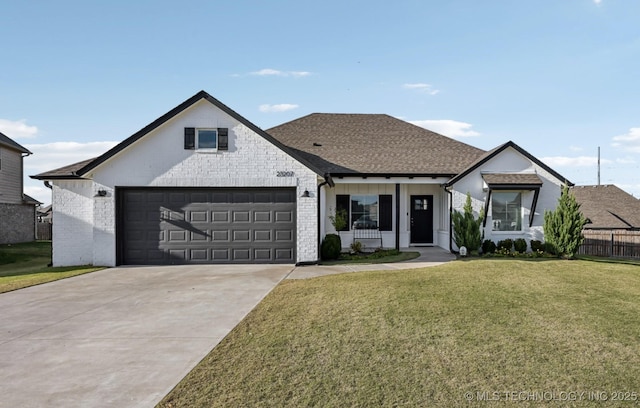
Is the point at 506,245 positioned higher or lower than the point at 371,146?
lower

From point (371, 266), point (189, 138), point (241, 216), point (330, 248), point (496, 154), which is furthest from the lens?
point (496, 154)

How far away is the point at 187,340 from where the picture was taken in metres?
5.64

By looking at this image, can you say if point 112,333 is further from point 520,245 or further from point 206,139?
point 520,245

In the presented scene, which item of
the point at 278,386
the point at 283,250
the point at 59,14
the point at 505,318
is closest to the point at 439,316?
the point at 505,318

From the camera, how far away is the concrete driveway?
13.5 ft

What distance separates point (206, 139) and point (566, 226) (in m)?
13.6

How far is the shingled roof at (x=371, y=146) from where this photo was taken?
659 inches

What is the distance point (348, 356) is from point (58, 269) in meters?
12.8

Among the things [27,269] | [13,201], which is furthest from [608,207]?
[13,201]

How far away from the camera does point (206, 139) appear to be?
13.7 metres

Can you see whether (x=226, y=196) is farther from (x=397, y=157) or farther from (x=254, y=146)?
(x=397, y=157)

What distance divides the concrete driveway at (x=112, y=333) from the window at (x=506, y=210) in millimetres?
9969

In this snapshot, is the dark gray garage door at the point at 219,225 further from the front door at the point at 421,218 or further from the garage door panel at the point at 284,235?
the front door at the point at 421,218

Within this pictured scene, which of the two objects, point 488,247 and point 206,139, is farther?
point 488,247
